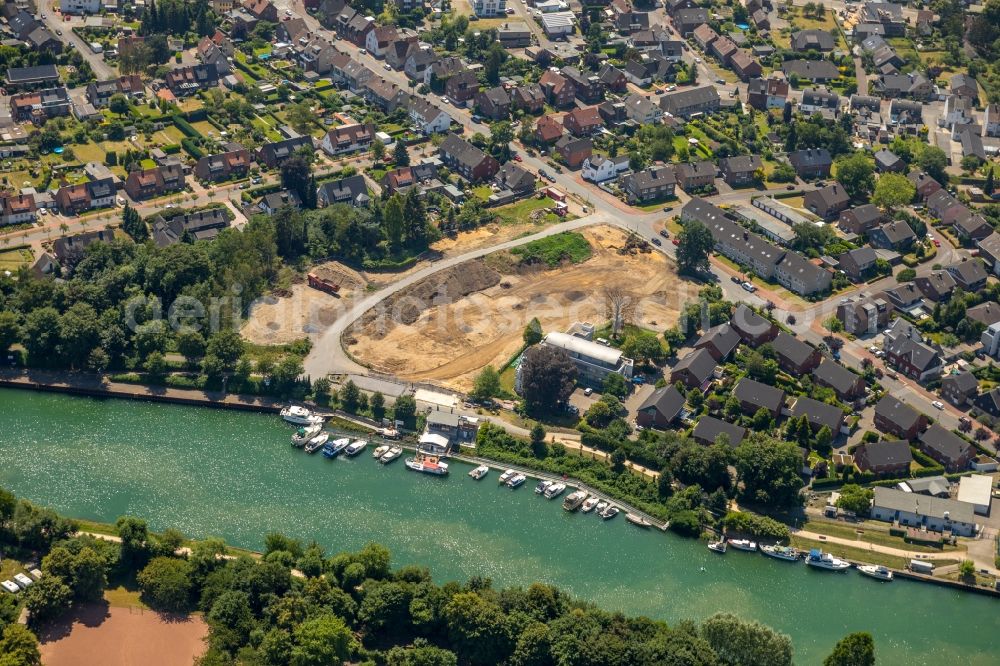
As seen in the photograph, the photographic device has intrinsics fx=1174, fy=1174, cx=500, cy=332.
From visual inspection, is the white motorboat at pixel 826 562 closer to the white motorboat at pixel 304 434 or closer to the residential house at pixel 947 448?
the residential house at pixel 947 448

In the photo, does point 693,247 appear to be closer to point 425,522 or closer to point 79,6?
point 425,522

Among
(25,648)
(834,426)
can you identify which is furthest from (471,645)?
(834,426)

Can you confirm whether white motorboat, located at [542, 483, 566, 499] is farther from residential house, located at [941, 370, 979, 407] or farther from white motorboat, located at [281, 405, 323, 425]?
residential house, located at [941, 370, 979, 407]

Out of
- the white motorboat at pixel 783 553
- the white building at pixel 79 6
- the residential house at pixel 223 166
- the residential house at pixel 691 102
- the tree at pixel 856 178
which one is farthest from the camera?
the white building at pixel 79 6

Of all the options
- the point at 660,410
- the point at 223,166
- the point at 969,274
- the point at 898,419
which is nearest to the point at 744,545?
the point at 660,410

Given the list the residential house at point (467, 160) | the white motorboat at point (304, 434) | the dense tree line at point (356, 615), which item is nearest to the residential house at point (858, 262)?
the residential house at point (467, 160)

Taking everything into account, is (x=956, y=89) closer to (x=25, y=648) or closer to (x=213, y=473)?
(x=213, y=473)
